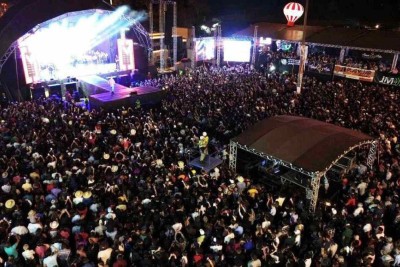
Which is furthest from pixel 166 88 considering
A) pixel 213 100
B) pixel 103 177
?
pixel 103 177

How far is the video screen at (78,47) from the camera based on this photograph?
71.9 feet

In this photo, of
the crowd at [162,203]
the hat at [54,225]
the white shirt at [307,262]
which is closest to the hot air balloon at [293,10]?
the crowd at [162,203]

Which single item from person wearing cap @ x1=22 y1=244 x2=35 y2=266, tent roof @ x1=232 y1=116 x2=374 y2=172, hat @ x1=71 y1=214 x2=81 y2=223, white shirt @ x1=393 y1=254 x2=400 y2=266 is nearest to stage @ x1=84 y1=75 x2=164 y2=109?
tent roof @ x1=232 y1=116 x2=374 y2=172

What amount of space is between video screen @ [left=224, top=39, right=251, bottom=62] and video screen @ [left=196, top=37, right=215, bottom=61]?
1059 millimetres

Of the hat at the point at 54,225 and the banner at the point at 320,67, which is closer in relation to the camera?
the hat at the point at 54,225

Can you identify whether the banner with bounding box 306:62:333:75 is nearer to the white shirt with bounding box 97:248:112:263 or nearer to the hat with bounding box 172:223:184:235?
the hat with bounding box 172:223:184:235

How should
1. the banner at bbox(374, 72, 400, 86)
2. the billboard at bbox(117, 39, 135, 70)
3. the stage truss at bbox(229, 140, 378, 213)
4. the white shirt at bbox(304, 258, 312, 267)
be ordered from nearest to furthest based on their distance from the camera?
the white shirt at bbox(304, 258, 312, 267), the stage truss at bbox(229, 140, 378, 213), the banner at bbox(374, 72, 400, 86), the billboard at bbox(117, 39, 135, 70)

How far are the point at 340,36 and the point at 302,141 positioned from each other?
19.1 m

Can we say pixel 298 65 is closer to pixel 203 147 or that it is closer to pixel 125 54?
pixel 125 54

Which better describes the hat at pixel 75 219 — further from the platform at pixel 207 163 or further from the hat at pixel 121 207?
the platform at pixel 207 163

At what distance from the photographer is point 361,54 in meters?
31.8

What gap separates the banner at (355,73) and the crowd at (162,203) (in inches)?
300

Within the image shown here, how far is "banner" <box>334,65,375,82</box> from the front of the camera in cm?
2229

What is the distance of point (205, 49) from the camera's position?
93.4 ft
